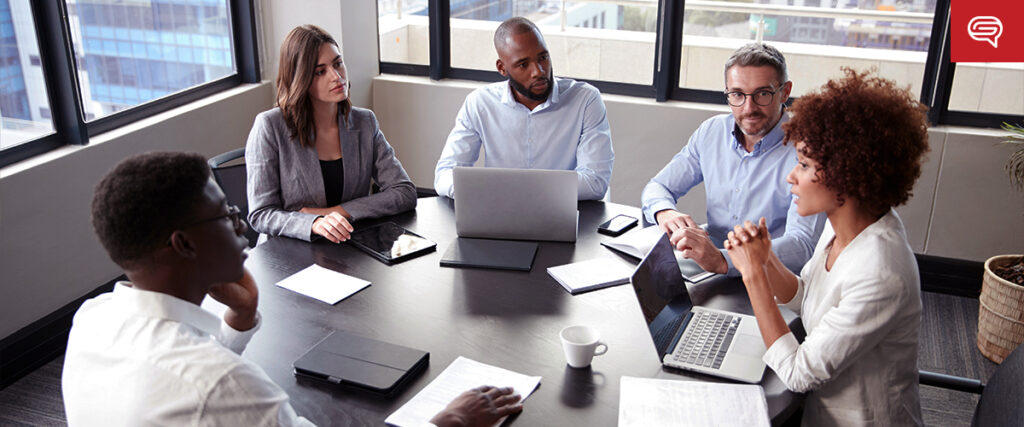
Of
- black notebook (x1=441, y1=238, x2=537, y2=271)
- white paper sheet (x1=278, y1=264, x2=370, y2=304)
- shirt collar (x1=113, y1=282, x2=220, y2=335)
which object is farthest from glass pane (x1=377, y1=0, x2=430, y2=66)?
shirt collar (x1=113, y1=282, x2=220, y2=335)

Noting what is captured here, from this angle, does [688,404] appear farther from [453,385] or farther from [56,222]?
[56,222]

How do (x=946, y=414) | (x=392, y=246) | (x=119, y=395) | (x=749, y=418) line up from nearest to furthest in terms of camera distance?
1. (x=119, y=395)
2. (x=749, y=418)
3. (x=392, y=246)
4. (x=946, y=414)

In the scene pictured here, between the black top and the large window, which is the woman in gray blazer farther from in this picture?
the large window

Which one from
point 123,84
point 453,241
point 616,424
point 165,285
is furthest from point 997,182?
point 123,84

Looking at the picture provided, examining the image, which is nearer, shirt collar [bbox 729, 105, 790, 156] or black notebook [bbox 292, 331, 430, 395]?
black notebook [bbox 292, 331, 430, 395]

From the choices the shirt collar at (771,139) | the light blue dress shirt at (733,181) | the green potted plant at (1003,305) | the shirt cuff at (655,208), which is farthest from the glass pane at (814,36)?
the shirt cuff at (655,208)

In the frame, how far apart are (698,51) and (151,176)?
337 centimetres

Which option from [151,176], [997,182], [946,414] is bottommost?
[946,414]

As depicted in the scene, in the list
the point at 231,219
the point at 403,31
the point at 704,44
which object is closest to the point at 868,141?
the point at 231,219

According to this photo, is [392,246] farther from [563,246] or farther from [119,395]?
[119,395]

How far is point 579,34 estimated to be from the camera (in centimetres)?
439

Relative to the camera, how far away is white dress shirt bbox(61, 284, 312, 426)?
3.93 ft

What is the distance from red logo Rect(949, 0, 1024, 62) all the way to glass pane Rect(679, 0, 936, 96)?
148 mm

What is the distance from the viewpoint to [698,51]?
4125 millimetres
